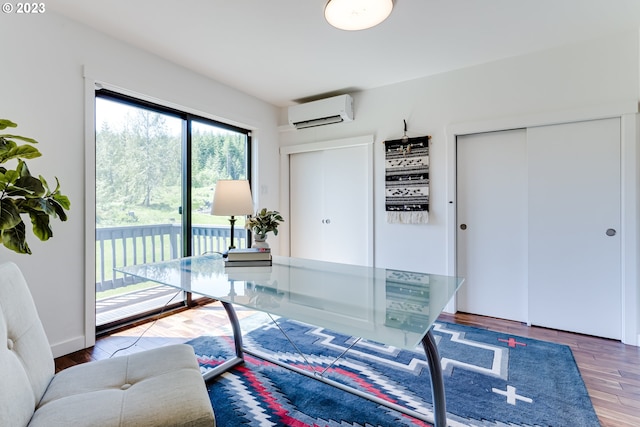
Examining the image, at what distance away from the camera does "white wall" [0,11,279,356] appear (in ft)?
6.51

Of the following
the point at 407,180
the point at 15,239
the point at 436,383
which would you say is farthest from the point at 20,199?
the point at 407,180

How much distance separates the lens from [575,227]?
258 cm

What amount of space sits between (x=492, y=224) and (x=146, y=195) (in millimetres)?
3311

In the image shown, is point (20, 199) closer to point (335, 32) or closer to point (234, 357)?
point (234, 357)

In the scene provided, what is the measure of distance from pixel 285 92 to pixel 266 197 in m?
1.30

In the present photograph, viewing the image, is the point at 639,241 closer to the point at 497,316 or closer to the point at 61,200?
the point at 497,316

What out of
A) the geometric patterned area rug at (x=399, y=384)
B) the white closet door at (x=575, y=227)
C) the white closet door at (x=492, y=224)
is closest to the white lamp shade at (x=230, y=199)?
the geometric patterned area rug at (x=399, y=384)

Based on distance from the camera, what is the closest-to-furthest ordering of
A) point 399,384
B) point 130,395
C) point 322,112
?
point 130,395
point 399,384
point 322,112

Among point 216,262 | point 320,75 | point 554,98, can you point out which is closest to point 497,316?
point 554,98

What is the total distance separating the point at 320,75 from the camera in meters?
3.12

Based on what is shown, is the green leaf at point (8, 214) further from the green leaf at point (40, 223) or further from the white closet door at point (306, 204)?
the white closet door at point (306, 204)

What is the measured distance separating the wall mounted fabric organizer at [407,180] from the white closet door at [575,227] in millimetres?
917

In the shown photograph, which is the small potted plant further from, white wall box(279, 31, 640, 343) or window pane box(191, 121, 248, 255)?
white wall box(279, 31, 640, 343)

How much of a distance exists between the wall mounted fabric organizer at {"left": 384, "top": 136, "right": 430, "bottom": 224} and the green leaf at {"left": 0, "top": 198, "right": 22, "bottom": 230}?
2.94 metres
